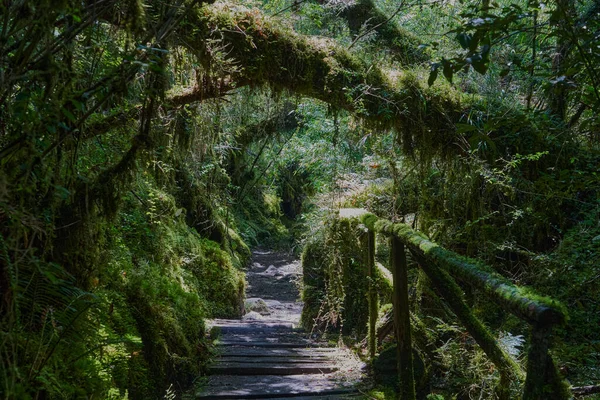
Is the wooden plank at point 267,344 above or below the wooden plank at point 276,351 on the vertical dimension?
below

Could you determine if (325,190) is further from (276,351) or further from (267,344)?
(276,351)

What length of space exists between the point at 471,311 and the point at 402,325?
3.04 ft

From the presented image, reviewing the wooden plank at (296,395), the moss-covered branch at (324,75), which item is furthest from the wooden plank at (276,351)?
the moss-covered branch at (324,75)

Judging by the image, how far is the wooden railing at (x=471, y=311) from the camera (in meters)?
1.83

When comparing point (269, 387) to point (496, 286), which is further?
point (269, 387)

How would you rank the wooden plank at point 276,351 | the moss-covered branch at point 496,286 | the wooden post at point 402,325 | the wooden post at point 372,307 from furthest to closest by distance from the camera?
the wooden plank at point 276,351
the wooden post at point 372,307
the wooden post at point 402,325
the moss-covered branch at point 496,286

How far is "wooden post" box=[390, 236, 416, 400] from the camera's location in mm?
3770

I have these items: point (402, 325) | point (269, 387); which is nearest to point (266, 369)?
point (269, 387)


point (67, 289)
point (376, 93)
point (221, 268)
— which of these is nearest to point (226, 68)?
point (376, 93)

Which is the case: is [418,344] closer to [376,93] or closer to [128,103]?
[376,93]

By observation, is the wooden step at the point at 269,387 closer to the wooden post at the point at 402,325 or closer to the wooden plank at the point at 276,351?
the wooden plank at the point at 276,351

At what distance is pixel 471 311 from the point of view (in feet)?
10.2

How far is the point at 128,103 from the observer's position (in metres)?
4.53

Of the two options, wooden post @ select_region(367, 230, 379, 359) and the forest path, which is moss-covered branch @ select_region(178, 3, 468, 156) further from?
the forest path
